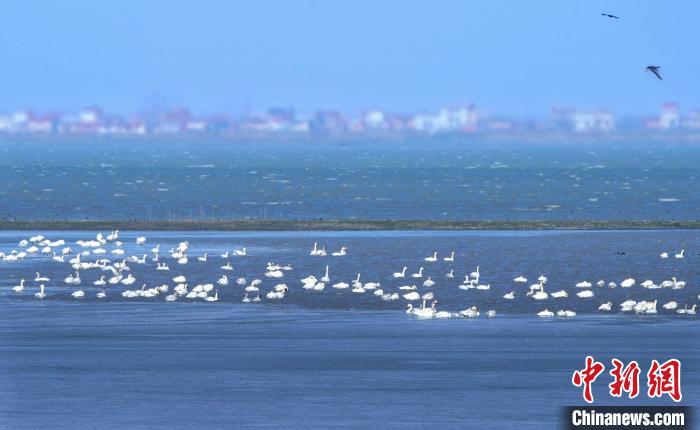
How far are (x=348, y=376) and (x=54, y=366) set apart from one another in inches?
321

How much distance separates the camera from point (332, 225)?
79312mm

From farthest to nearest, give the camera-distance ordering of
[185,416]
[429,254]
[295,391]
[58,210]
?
[58,210]
[429,254]
[295,391]
[185,416]

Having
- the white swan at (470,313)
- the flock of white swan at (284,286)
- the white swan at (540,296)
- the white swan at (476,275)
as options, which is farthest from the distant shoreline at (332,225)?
the white swan at (470,313)

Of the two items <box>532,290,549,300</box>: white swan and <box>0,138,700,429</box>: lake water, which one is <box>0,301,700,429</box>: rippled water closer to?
<box>0,138,700,429</box>: lake water

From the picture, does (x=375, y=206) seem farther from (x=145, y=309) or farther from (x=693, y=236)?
(x=145, y=309)

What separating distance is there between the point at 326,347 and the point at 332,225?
125ft

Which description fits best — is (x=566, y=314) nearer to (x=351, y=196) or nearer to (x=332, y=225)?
(x=332, y=225)

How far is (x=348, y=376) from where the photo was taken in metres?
37.1

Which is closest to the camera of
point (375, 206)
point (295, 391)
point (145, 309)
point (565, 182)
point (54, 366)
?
point (295, 391)

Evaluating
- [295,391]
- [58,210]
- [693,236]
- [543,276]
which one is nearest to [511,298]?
[543,276]

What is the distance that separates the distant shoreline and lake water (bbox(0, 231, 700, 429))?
48.3ft

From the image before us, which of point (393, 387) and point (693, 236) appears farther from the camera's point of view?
point (693, 236)

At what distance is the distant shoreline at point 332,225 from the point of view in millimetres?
78375

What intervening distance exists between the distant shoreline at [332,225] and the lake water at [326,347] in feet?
48.3
